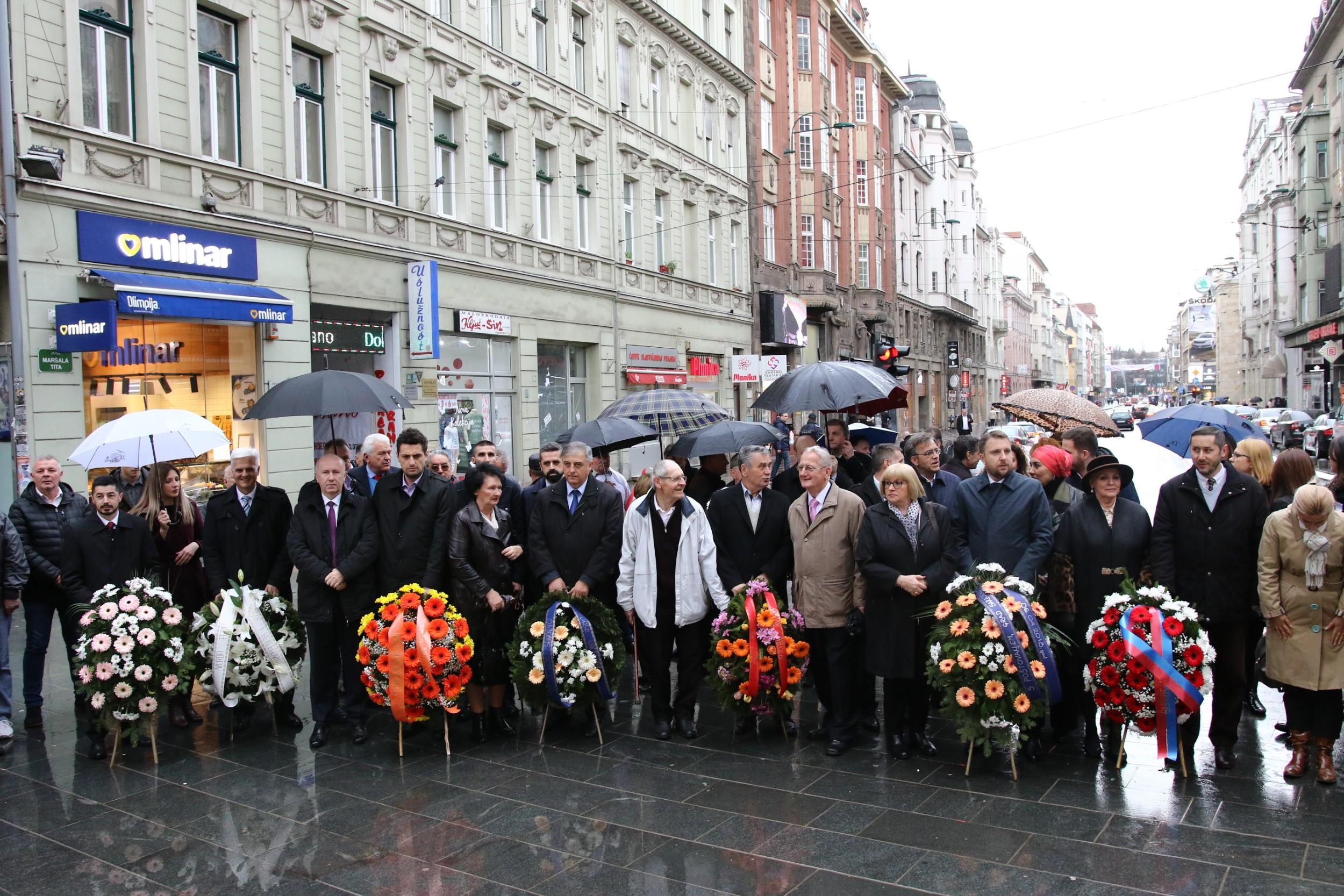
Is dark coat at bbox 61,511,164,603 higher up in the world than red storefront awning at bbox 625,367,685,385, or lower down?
lower down

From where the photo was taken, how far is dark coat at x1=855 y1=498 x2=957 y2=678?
20.9ft

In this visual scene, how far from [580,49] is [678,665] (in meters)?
20.7

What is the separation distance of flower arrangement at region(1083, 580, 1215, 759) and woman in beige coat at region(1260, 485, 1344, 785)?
41cm

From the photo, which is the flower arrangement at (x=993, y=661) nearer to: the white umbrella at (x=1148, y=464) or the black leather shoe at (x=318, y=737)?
the white umbrella at (x=1148, y=464)

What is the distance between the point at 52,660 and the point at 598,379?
54.5 ft

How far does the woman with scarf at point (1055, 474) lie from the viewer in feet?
24.5

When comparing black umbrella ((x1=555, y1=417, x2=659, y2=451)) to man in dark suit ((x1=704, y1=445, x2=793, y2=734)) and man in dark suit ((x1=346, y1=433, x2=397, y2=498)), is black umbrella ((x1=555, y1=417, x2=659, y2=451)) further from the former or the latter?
man in dark suit ((x1=704, y1=445, x2=793, y2=734))

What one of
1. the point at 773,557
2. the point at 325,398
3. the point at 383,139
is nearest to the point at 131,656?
the point at 325,398

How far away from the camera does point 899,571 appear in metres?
6.36

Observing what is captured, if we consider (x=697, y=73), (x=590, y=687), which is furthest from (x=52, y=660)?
(x=697, y=73)

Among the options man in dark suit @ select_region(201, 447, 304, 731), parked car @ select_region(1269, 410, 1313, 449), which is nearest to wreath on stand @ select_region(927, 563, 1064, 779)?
man in dark suit @ select_region(201, 447, 304, 731)

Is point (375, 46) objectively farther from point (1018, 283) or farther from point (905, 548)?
point (1018, 283)

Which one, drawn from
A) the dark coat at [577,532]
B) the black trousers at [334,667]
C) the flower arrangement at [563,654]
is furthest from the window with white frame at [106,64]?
the flower arrangement at [563,654]

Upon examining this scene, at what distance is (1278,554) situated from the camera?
230 inches
